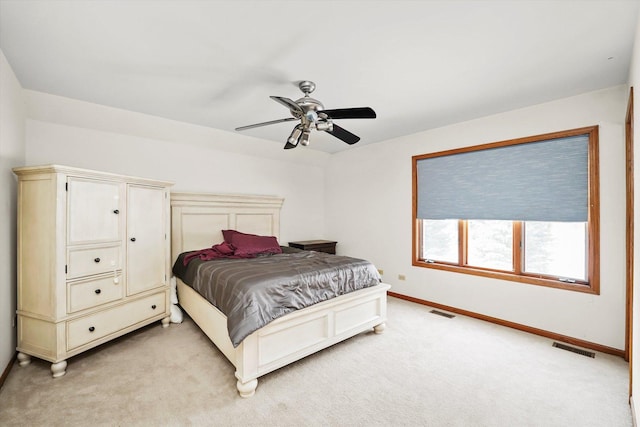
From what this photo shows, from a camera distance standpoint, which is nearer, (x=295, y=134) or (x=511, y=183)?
(x=295, y=134)

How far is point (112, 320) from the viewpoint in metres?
2.67

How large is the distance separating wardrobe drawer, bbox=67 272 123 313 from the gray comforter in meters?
0.69

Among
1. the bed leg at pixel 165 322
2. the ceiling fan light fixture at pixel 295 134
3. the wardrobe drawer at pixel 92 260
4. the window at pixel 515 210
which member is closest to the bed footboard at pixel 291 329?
the bed leg at pixel 165 322

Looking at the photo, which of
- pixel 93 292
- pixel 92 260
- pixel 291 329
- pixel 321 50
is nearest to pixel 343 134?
pixel 321 50

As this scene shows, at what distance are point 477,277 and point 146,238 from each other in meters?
3.99

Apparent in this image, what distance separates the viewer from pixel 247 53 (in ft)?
6.84

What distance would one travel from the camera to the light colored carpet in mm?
1815

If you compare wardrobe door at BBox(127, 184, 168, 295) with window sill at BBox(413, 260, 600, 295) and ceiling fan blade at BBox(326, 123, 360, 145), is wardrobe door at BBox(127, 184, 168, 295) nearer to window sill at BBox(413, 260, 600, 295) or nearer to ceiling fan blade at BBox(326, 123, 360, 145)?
ceiling fan blade at BBox(326, 123, 360, 145)

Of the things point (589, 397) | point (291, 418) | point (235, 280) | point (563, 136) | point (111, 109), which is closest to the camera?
point (291, 418)

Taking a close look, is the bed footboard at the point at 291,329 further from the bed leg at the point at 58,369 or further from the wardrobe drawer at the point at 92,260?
the bed leg at the point at 58,369

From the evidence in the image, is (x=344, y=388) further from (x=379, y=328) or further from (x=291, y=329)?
(x=379, y=328)

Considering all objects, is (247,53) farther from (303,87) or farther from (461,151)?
(461,151)

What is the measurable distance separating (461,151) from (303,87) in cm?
234

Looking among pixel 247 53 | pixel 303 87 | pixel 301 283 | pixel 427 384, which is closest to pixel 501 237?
pixel 427 384
